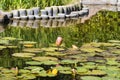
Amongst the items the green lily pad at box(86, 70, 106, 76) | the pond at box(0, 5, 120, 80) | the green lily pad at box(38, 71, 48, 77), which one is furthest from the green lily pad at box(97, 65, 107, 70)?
the green lily pad at box(38, 71, 48, 77)

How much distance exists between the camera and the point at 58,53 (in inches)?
199

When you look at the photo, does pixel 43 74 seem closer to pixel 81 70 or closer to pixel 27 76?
pixel 27 76

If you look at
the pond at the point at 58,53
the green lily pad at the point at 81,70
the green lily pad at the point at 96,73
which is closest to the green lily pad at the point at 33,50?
the pond at the point at 58,53

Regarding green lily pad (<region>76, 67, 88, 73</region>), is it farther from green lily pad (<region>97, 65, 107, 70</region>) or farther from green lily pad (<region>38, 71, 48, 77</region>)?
green lily pad (<region>38, 71, 48, 77</region>)

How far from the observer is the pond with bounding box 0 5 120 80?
4156 millimetres

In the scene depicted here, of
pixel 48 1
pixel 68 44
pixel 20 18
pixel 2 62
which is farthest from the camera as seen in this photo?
pixel 48 1

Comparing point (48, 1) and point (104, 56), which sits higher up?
point (48, 1)

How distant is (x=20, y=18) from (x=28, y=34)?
1.85 meters

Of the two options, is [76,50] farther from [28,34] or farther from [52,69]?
[28,34]

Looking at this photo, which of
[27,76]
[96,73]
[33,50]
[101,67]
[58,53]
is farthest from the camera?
[33,50]

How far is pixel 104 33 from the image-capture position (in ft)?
24.4

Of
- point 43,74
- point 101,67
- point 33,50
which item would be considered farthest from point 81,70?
point 33,50

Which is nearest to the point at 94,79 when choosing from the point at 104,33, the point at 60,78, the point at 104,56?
the point at 60,78

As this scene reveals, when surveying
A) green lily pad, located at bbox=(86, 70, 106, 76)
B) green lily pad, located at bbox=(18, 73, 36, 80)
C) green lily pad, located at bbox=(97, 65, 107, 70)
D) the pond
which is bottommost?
green lily pad, located at bbox=(86, 70, 106, 76)
